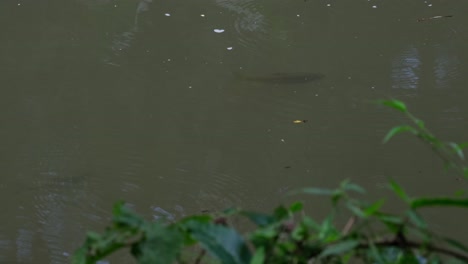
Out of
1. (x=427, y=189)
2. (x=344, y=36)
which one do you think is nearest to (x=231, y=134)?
(x=427, y=189)

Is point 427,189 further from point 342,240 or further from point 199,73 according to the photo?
point 342,240

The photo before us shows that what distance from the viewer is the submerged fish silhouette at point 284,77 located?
3.75m

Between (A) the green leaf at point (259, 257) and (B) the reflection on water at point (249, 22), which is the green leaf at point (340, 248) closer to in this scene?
(A) the green leaf at point (259, 257)

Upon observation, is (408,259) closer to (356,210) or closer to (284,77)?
(356,210)

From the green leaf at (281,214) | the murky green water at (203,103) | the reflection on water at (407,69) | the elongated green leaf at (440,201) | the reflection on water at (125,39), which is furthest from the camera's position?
the reflection on water at (125,39)

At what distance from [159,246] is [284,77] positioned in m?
3.01

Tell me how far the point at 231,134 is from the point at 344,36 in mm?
1300

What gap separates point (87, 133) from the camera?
129 inches

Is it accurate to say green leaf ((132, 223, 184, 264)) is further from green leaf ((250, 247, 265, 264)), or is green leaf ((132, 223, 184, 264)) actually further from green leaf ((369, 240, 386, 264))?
green leaf ((369, 240, 386, 264))

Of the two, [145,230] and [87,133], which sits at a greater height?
[145,230]

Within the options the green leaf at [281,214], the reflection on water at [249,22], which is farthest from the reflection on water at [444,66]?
the green leaf at [281,214]

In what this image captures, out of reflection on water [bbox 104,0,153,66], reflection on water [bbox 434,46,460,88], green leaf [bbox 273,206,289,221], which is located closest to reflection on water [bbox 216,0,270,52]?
reflection on water [bbox 104,0,153,66]

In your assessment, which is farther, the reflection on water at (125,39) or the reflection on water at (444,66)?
the reflection on water at (125,39)

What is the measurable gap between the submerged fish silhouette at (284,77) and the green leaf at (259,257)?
296 cm
